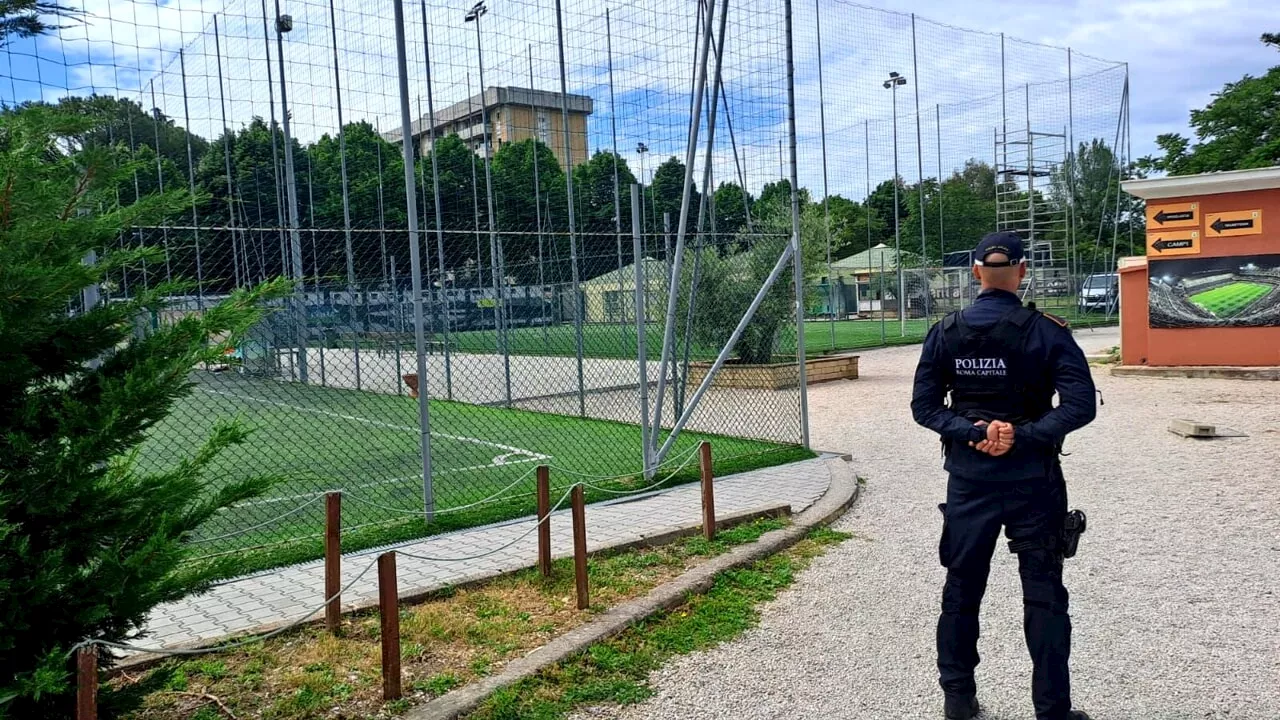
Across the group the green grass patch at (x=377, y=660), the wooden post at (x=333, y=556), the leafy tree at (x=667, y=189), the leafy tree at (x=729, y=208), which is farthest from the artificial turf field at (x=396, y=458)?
the leafy tree at (x=729, y=208)

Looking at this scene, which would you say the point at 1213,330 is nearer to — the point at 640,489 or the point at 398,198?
the point at 640,489

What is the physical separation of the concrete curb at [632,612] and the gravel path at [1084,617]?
1.03 ft

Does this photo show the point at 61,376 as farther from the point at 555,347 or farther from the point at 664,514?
the point at 555,347

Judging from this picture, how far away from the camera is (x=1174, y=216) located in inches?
654

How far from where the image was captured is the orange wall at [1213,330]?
1590cm

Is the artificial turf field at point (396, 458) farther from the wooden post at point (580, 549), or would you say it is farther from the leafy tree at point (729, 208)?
the leafy tree at point (729, 208)

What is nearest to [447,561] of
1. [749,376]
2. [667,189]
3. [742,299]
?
[742,299]

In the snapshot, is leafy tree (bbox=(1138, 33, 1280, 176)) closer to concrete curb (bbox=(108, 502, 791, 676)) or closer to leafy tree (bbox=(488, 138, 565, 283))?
leafy tree (bbox=(488, 138, 565, 283))

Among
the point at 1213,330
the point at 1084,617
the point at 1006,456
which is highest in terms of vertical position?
the point at 1006,456

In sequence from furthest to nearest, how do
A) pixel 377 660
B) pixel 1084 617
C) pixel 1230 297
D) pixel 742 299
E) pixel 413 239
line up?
pixel 1230 297 < pixel 742 299 < pixel 413 239 < pixel 1084 617 < pixel 377 660

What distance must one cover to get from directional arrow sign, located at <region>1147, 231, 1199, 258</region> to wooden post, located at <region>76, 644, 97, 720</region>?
17992mm

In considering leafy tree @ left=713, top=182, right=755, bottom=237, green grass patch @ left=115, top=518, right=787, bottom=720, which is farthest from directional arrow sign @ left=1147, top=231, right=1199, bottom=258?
green grass patch @ left=115, top=518, right=787, bottom=720

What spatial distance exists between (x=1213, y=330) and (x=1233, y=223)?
189cm

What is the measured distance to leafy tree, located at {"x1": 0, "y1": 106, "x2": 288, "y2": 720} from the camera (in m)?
2.68
